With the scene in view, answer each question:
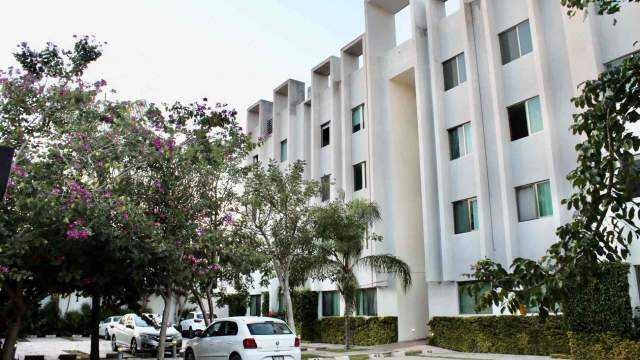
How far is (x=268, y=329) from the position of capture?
1354cm

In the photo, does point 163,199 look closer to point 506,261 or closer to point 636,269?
point 506,261

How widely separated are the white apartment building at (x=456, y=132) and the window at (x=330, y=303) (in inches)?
4.1

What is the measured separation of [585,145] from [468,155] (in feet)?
58.0

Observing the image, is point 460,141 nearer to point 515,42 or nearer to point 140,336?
point 515,42

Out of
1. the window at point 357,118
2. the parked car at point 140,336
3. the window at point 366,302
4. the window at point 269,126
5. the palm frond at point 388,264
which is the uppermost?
the window at point 269,126

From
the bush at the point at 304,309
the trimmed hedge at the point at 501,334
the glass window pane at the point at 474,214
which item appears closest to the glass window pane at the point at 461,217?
the glass window pane at the point at 474,214

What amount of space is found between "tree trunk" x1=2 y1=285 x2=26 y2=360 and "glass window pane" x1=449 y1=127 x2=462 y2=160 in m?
16.3

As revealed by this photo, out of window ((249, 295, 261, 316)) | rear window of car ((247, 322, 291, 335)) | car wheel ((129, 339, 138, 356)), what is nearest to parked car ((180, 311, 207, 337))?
window ((249, 295, 261, 316))

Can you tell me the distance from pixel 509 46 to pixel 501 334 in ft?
35.5

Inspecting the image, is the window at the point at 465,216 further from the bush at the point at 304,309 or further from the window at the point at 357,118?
the bush at the point at 304,309

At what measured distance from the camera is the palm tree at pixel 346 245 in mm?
20703

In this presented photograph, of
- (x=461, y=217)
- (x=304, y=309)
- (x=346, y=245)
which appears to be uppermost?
(x=461, y=217)

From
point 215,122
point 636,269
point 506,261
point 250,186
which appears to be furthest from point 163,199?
point 636,269

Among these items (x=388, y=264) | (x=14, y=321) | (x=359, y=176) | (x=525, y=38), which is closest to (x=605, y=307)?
(x=388, y=264)
